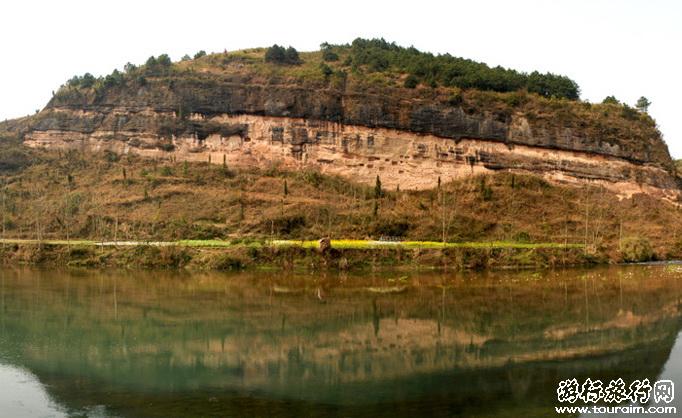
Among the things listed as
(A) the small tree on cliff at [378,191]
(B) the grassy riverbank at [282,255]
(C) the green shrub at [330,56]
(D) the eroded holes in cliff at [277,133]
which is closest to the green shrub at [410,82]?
(A) the small tree on cliff at [378,191]

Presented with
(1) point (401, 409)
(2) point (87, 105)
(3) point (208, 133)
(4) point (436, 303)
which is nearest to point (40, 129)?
(2) point (87, 105)

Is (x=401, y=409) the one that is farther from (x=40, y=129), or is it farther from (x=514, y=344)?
(x=40, y=129)

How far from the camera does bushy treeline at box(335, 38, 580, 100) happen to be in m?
79.4

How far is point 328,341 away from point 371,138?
5031 cm

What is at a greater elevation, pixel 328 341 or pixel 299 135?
pixel 299 135

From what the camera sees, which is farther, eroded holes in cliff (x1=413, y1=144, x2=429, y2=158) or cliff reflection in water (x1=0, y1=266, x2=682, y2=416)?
eroded holes in cliff (x1=413, y1=144, x2=429, y2=158)

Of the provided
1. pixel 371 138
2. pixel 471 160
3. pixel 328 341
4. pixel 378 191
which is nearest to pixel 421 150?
pixel 471 160

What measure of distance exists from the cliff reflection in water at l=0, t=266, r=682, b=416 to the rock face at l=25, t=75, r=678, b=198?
32.1 m

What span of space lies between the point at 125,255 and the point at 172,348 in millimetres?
28663

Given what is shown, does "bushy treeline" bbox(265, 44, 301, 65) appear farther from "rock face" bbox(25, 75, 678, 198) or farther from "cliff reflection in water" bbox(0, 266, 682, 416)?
"cliff reflection in water" bbox(0, 266, 682, 416)

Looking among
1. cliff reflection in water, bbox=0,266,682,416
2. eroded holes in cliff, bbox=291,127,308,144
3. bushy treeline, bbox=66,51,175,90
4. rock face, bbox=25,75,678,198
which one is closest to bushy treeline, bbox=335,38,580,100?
rock face, bbox=25,75,678,198

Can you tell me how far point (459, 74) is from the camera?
80500 mm

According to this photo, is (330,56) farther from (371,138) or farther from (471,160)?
(471,160)

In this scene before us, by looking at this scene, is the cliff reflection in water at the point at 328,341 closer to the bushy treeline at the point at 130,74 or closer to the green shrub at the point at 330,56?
the bushy treeline at the point at 130,74
